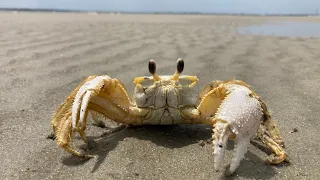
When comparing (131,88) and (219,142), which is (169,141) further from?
(131,88)

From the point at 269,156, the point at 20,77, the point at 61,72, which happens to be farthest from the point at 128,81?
the point at 269,156

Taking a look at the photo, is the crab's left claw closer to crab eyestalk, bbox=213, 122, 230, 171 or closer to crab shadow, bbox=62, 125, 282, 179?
crab shadow, bbox=62, 125, 282, 179

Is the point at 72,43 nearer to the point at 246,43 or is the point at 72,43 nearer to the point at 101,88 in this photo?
the point at 246,43

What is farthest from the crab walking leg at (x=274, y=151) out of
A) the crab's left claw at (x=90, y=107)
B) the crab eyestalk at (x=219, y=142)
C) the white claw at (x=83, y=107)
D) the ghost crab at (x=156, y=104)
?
the white claw at (x=83, y=107)

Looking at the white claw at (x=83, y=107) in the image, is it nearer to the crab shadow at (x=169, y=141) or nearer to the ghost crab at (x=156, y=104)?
the ghost crab at (x=156, y=104)

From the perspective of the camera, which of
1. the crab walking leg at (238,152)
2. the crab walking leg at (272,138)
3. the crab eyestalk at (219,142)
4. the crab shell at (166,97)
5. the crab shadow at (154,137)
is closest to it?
the crab eyestalk at (219,142)


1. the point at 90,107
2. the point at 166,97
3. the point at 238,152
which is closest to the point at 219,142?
the point at 238,152

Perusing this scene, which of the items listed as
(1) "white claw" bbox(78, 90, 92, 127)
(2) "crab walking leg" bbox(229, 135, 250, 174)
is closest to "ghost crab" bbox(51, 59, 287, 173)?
(1) "white claw" bbox(78, 90, 92, 127)
